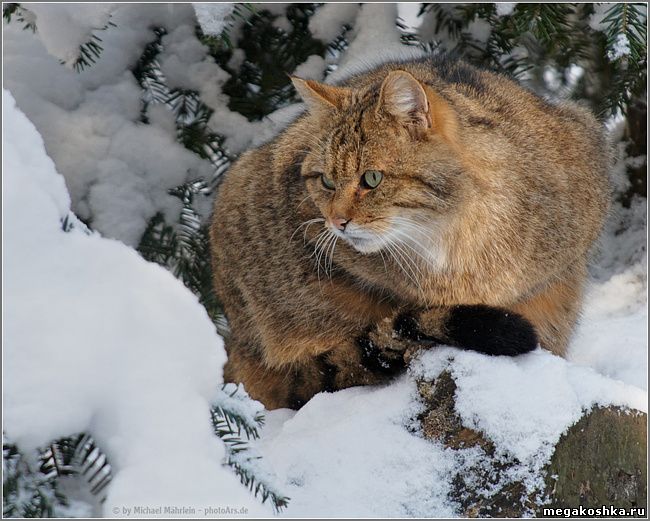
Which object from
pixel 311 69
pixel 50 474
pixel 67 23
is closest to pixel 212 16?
pixel 67 23

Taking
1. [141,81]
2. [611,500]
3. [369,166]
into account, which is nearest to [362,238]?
[369,166]

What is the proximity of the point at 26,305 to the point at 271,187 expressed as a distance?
195cm

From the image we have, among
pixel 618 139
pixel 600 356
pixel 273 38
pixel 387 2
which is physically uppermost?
pixel 387 2

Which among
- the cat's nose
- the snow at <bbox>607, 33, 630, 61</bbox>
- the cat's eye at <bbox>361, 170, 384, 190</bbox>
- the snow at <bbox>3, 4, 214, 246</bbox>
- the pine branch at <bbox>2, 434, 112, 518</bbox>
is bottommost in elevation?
the snow at <bbox>3, 4, 214, 246</bbox>

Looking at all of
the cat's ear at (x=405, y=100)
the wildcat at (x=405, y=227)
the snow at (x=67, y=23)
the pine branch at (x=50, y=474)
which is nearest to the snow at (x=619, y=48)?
the wildcat at (x=405, y=227)

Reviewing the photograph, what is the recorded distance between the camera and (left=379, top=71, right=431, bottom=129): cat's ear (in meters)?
2.54

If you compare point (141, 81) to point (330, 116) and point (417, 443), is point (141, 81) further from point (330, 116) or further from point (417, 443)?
point (417, 443)

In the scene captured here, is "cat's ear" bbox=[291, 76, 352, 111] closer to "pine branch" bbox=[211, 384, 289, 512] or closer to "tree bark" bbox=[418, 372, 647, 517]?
"tree bark" bbox=[418, 372, 647, 517]

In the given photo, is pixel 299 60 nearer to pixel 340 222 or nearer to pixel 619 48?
pixel 619 48

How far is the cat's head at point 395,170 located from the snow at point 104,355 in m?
1.12

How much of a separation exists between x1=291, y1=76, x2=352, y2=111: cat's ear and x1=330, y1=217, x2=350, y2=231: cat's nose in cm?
42

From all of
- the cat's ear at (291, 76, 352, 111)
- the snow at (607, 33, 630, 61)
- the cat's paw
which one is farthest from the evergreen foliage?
the cat's paw

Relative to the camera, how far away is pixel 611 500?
8.07 ft

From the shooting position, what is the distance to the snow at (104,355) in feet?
4.66
